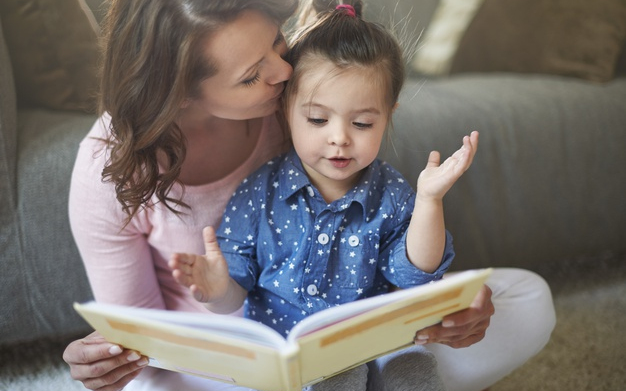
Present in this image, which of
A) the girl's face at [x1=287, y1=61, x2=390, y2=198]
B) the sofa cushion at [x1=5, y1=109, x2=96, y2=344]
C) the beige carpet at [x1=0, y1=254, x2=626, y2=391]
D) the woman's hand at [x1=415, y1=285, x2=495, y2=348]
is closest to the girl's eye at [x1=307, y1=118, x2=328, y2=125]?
the girl's face at [x1=287, y1=61, x2=390, y2=198]

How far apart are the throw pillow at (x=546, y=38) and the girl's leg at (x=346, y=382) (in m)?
1.17

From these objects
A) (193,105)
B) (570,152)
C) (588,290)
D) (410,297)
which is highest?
(193,105)

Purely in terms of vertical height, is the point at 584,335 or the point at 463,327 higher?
the point at 463,327

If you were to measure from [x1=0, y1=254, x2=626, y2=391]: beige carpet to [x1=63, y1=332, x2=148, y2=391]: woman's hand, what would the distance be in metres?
0.49

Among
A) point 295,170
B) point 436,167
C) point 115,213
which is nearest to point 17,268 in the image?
point 115,213

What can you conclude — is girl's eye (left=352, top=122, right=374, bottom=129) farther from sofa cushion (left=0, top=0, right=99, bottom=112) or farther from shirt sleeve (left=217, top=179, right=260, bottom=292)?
sofa cushion (left=0, top=0, right=99, bottom=112)

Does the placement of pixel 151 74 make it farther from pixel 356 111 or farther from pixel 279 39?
pixel 356 111

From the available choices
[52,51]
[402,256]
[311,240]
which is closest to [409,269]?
[402,256]

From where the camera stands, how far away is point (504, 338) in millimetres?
1271

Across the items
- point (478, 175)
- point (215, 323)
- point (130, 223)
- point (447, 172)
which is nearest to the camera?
point (215, 323)

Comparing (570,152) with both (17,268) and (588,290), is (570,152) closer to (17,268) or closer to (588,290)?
(588,290)

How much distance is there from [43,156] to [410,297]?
88 cm

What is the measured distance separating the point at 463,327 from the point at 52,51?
1.04 meters

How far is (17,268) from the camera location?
4.46 feet
